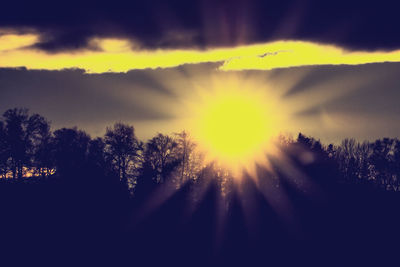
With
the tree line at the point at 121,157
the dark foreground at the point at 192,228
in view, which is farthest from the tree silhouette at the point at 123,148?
the dark foreground at the point at 192,228

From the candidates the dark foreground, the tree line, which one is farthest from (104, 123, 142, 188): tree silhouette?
the dark foreground

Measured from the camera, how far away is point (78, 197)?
2328 inches

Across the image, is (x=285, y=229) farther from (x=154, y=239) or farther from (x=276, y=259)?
(x=154, y=239)

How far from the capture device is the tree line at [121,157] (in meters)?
74.5

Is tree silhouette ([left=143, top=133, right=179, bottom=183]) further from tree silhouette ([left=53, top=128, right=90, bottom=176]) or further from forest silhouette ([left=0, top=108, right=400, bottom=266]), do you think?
tree silhouette ([left=53, top=128, right=90, bottom=176])

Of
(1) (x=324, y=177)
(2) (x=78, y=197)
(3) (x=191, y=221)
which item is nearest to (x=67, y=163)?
(2) (x=78, y=197)

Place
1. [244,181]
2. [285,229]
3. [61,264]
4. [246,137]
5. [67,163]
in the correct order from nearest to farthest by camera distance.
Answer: [61,264]
[285,229]
[244,181]
[67,163]
[246,137]

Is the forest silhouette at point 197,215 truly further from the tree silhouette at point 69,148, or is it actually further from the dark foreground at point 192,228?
the tree silhouette at point 69,148

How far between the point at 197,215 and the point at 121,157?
29899 millimetres

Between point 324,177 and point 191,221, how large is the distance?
65.5ft

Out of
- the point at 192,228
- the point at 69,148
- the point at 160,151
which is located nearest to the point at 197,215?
the point at 192,228

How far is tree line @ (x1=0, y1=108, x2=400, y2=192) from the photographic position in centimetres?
7450

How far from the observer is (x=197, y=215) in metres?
58.9

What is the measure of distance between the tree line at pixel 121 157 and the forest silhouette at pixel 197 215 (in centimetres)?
31
